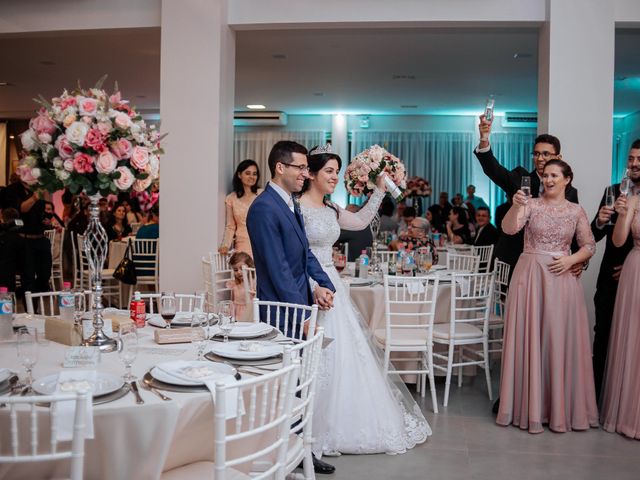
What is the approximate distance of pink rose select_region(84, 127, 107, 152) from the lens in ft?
8.72

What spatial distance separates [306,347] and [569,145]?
163 inches

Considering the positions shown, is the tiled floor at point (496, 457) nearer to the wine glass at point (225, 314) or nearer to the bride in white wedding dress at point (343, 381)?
the bride in white wedding dress at point (343, 381)

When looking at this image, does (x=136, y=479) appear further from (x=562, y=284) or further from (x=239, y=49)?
(x=239, y=49)

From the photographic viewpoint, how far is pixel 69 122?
2682 mm

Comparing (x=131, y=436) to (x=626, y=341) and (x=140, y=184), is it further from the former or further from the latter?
(x=626, y=341)

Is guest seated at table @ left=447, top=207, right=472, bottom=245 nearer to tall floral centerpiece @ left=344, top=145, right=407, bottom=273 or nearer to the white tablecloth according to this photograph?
tall floral centerpiece @ left=344, top=145, right=407, bottom=273

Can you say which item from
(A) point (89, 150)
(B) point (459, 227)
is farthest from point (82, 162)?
(B) point (459, 227)

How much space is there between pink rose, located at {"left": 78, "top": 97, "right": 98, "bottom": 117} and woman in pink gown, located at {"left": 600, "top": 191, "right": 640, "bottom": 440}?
340 centimetres

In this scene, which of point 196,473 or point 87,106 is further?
point 87,106

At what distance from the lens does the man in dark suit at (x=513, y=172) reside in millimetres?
4863

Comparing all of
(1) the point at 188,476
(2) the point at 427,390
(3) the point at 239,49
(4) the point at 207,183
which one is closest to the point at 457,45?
(3) the point at 239,49

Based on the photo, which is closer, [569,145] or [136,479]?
[136,479]

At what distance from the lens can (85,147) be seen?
268cm

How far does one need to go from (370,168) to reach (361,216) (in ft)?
3.35
